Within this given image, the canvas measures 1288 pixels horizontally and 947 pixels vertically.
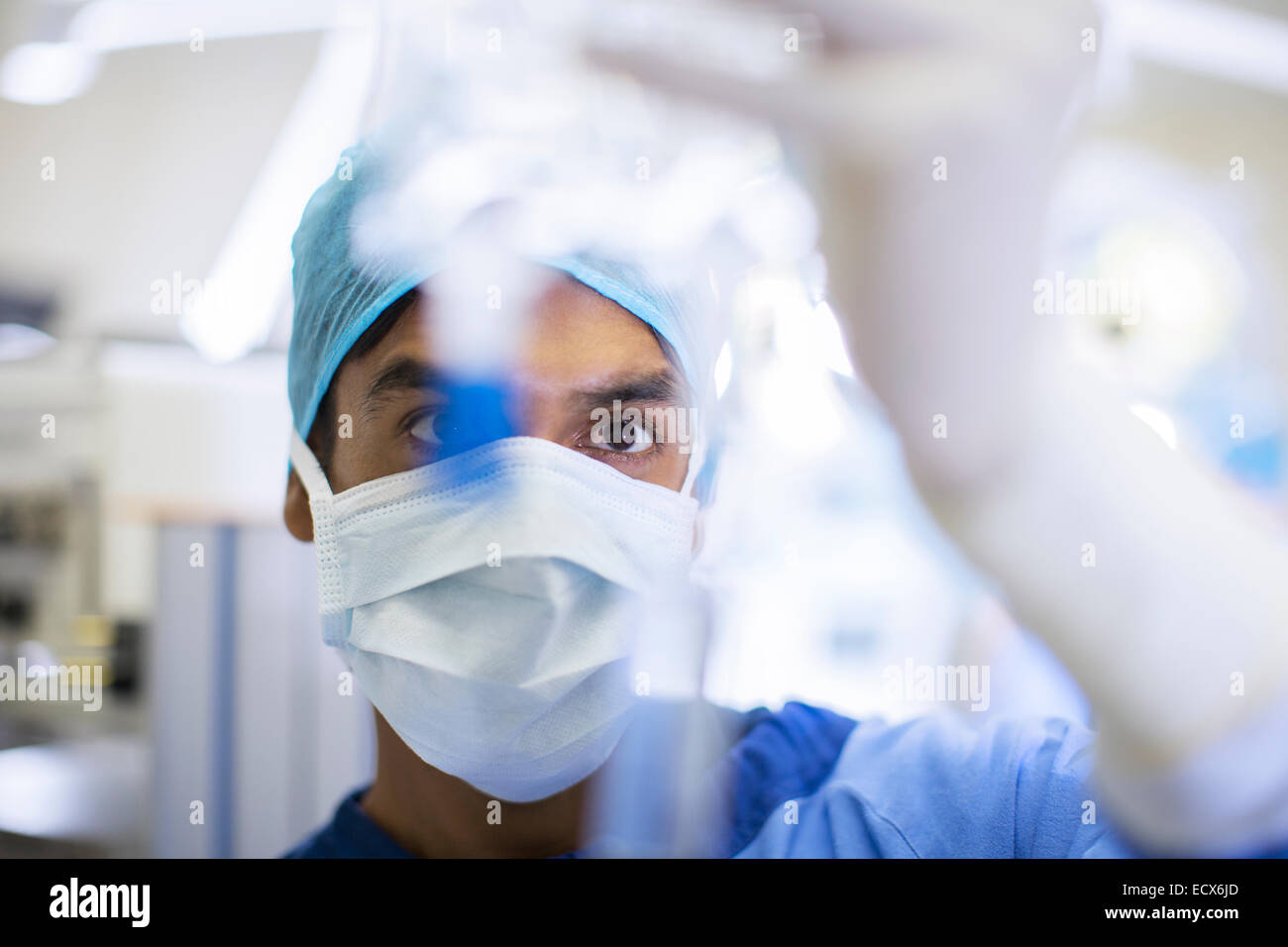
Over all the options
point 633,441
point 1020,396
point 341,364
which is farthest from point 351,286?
point 1020,396

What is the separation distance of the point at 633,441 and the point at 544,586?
17cm

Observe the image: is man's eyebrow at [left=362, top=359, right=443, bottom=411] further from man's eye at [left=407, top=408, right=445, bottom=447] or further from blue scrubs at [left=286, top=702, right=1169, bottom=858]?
blue scrubs at [left=286, top=702, right=1169, bottom=858]

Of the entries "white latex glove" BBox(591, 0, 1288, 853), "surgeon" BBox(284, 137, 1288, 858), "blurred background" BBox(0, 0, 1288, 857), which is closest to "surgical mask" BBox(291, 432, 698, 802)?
"surgeon" BBox(284, 137, 1288, 858)

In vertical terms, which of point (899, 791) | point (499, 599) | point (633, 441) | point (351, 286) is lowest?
point (899, 791)

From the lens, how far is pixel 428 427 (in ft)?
2.76

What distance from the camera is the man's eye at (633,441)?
858 mm

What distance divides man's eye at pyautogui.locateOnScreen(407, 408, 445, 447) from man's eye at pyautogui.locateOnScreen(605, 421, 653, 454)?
162mm

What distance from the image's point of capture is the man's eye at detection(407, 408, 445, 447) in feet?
2.76

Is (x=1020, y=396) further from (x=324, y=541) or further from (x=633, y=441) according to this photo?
(x=324, y=541)

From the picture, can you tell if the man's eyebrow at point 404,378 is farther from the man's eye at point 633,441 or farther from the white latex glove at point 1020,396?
the white latex glove at point 1020,396

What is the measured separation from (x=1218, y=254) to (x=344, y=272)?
38.0 inches

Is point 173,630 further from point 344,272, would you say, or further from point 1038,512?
point 1038,512

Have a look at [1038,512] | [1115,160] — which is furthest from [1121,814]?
[1115,160]
